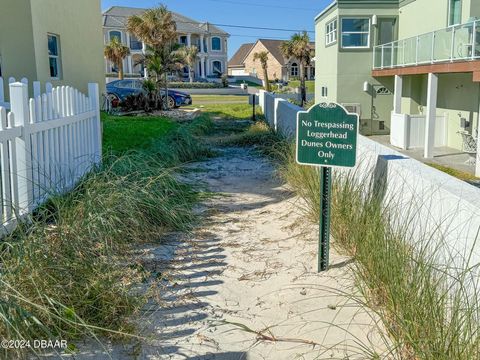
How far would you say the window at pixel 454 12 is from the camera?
1841cm

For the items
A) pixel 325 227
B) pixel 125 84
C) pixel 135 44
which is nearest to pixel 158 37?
pixel 125 84

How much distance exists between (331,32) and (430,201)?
23.6m

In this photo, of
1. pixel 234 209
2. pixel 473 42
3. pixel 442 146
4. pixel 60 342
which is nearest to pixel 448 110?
pixel 442 146

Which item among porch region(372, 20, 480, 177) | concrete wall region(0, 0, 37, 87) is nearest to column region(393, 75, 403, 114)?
porch region(372, 20, 480, 177)

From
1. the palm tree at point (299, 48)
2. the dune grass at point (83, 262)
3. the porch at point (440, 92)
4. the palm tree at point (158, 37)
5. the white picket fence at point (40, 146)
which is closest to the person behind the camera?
the dune grass at point (83, 262)

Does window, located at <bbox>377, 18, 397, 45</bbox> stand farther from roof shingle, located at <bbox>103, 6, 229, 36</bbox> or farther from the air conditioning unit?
roof shingle, located at <bbox>103, 6, 229, 36</bbox>

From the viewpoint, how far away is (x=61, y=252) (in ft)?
12.2

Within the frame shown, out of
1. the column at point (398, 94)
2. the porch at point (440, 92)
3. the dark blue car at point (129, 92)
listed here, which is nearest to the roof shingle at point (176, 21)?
the dark blue car at point (129, 92)

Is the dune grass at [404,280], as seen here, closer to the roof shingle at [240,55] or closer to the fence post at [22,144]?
the fence post at [22,144]

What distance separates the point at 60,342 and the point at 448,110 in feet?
63.0

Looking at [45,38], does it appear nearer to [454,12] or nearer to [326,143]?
[326,143]

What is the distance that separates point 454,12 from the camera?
61.6 feet

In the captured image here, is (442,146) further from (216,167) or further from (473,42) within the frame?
(216,167)

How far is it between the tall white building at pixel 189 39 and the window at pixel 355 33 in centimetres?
3763
